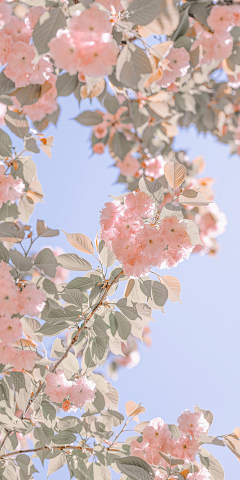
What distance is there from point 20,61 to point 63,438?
1097 mm

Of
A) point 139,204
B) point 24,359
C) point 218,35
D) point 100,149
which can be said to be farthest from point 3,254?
point 100,149

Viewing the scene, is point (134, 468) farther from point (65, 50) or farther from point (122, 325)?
point (65, 50)

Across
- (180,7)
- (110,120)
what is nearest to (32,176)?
(180,7)

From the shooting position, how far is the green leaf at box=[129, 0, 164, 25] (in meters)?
0.65

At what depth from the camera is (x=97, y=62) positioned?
23.0 inches

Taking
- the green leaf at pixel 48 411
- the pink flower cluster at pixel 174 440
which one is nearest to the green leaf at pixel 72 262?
the green leaf at pixel 48 411

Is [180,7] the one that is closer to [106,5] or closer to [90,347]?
[106,5]

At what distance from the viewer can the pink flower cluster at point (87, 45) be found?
547 millimetres

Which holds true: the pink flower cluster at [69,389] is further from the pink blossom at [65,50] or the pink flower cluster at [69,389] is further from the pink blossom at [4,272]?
the pink blossom at [65,50]

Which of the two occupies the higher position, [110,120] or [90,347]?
[110,120]

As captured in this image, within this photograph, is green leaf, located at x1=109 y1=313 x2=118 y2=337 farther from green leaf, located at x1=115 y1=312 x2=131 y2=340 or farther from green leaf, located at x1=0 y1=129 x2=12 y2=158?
green leaf, located at x1=0 y1=129 x2=12 y2=158

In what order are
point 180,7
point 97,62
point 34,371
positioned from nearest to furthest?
point 97,62 < point 34,371 < point 180,7

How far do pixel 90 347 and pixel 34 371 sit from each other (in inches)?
7.8

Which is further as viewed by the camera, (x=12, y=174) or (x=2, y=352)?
(x=12, y=174)
